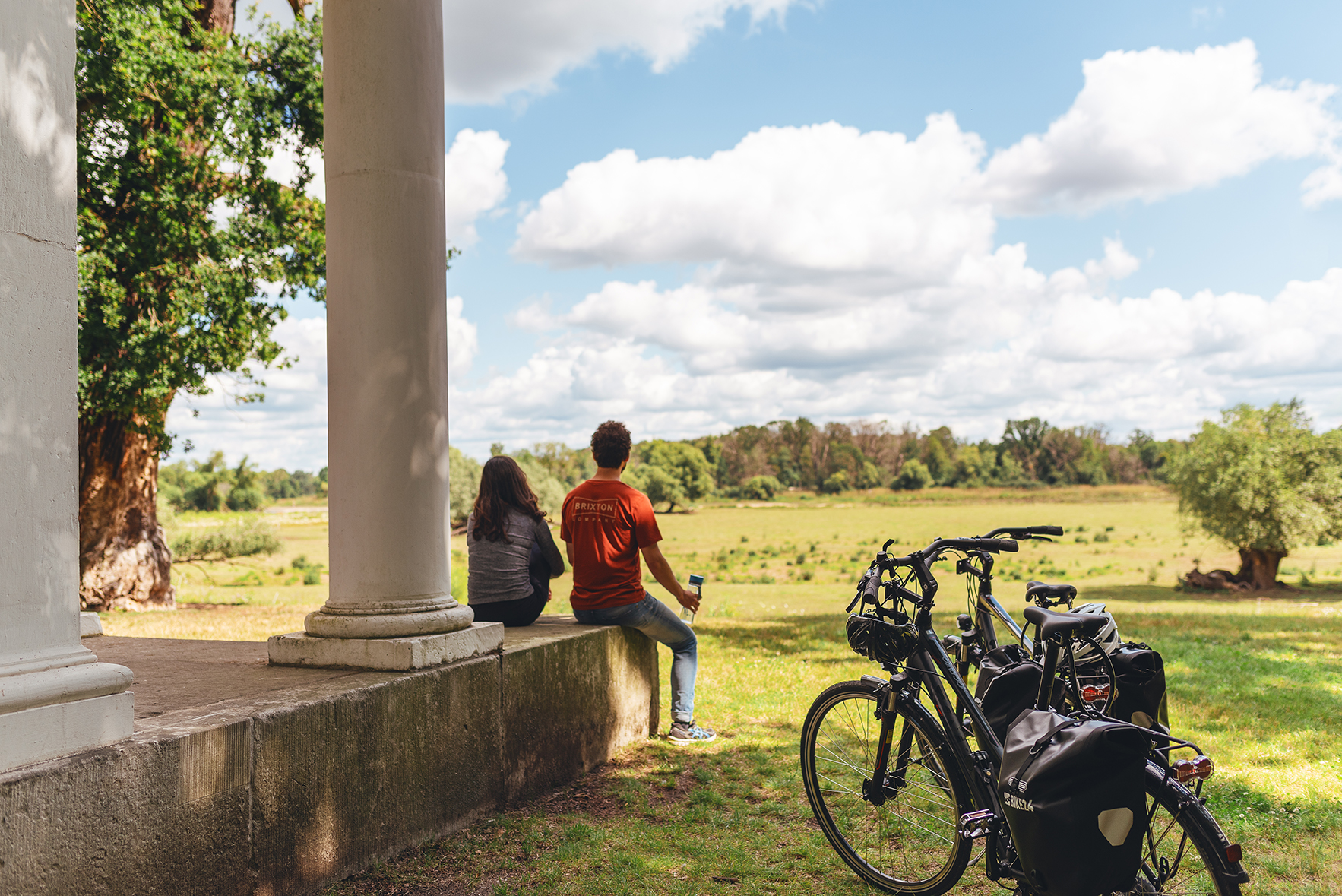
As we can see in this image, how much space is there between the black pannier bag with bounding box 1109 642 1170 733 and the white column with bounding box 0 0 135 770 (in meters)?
3.29

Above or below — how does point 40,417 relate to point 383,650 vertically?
above

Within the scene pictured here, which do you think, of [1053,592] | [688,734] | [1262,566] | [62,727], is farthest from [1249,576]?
[62,727]

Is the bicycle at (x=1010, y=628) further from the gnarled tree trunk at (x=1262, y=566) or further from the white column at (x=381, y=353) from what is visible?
the gnarled tree trunk at (x=1262, y=566)

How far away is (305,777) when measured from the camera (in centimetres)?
379

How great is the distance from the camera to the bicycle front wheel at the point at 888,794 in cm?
374

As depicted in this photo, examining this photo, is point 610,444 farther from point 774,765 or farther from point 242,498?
point 242,498

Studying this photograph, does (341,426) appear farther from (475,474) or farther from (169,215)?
(475,474)

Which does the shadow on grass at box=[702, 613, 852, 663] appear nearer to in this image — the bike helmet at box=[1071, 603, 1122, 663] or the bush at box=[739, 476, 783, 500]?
the bike helmet at box=[1071, 603, 1122, 663]

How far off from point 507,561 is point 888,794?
3.04 meters

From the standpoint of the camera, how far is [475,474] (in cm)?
5131

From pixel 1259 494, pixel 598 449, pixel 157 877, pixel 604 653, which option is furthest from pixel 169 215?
pixel 1259 494

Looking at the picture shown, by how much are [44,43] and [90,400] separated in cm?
1124

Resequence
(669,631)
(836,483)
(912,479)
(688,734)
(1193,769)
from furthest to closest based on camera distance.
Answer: (912,479)
(836,483)
(688,734)
(669,631)
(1193,769)

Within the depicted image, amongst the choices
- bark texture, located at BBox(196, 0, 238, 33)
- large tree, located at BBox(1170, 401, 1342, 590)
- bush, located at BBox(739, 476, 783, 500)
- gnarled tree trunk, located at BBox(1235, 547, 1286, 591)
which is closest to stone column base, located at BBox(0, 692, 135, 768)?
bark texture, located at BBox(196, 0, 238, 33)
